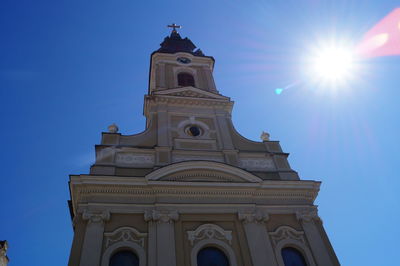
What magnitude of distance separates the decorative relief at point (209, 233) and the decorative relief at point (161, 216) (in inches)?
Answer: 30.6

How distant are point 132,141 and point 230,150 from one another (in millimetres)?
4499

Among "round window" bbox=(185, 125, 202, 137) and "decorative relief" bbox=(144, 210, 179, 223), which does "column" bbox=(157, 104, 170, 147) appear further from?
"decorative relief" bbox=(144, 210, 179, 223)

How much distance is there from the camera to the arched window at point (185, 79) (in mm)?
21672

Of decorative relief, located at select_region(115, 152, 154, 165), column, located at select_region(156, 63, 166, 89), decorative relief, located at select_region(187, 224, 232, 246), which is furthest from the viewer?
column, located at select_region(156, 63, 166, 89)

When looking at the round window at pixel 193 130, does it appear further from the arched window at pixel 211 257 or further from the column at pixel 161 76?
the arched window at pixel 211 257

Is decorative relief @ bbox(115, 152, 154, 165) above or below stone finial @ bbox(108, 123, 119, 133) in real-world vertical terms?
below

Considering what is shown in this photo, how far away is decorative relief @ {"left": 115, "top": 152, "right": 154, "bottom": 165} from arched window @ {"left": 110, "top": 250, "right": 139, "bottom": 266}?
13.5ft

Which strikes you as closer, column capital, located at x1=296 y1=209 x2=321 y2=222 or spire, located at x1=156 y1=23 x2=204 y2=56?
column capital, located at x1=296 y1=209 x2=321 y2=222

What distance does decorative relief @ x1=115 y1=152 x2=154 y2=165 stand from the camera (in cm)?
1541

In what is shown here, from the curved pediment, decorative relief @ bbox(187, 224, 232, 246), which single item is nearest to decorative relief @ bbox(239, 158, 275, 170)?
the curved pediment

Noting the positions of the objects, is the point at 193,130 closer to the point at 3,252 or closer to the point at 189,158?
the point at 189,158

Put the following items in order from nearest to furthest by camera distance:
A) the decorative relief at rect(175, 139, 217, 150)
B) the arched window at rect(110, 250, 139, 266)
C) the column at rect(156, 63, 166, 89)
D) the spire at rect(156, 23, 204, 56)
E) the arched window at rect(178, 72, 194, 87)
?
1. the arched window at rect(110, 250, 139, 266)
2. the decorative relief at rect(175, 139, 217, 150)
3. the column at rect(156, 63, 166, 89)
4. the arched window at rect(178, 72, 194, 87)
5. the spire at rect(156, 23, 204, 56)

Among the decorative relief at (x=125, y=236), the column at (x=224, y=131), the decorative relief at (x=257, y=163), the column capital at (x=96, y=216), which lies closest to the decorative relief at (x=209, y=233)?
the decorative relief at (x=125, y=236)

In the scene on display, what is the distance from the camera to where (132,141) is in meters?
16.6
